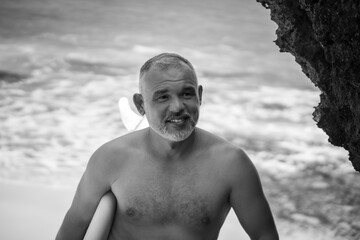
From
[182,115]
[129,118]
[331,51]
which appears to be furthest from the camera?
[129,118]

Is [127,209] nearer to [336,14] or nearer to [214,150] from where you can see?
[214,150]

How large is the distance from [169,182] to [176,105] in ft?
1.43

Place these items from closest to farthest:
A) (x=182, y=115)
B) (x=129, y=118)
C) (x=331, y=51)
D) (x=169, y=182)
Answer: (x=182, y=115), (x=331, y=51), (x=169, y=182), (x=129, y=118)

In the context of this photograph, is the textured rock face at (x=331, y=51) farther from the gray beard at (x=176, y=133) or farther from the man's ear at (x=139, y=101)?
the man's ear at (x=139, y=101)

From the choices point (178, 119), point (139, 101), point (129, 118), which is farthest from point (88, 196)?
point (129, 118)

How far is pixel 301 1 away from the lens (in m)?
2.81

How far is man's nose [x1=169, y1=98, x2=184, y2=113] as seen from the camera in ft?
8.50

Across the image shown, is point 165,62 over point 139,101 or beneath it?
over

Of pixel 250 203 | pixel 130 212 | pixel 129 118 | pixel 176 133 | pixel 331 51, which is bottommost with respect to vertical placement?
pixel 130 212

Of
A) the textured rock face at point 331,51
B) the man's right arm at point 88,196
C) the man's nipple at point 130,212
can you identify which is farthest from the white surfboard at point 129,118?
the textured rock face at point 331,51

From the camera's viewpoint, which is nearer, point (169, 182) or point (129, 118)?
point (169, 182)

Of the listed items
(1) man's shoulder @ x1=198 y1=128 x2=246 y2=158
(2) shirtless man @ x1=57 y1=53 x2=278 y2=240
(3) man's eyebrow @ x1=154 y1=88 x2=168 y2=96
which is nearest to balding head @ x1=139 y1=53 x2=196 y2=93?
(2) shirtless man @ x1=57 y1=53 x2=278 y2=240

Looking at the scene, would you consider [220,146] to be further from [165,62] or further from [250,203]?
[165,62]

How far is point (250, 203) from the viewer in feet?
9.09
